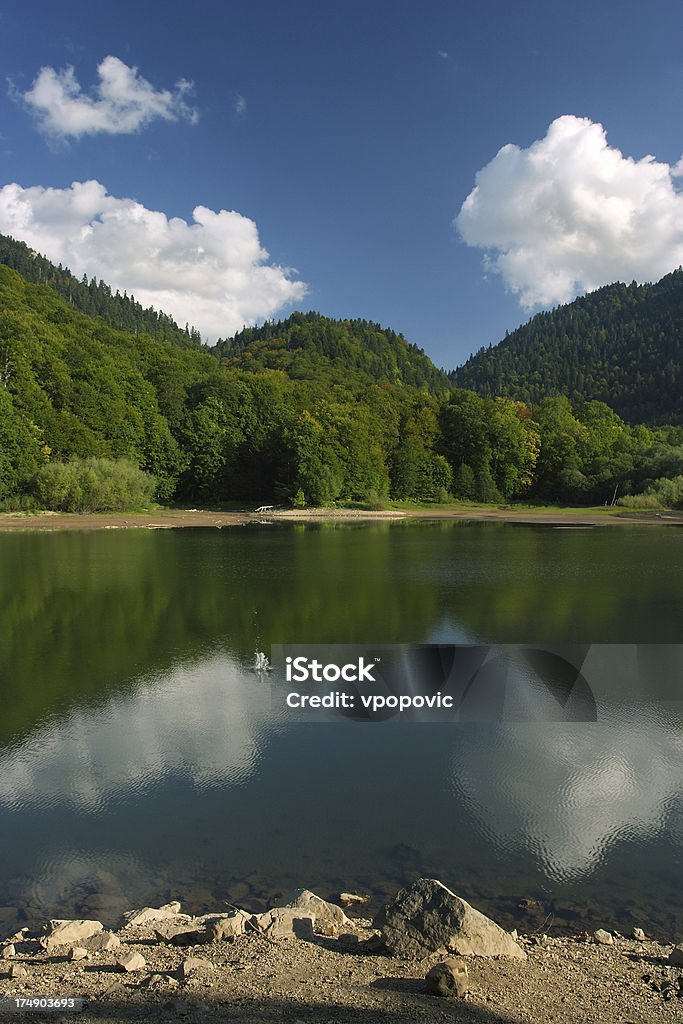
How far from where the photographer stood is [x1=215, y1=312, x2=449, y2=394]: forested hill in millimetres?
127375

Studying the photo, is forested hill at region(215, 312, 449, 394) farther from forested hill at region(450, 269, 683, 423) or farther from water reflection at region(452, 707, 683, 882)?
water reflection at region(452, 707, 683, 882)

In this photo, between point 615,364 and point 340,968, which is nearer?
point 340,968

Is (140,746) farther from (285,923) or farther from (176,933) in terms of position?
(285,923)

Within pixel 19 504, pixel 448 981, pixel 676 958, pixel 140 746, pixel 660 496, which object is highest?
pixel 660 496

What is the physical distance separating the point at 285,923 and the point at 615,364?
6899 inches

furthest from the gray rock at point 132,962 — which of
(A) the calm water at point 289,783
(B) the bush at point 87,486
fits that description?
(B) the bush at point 87,486

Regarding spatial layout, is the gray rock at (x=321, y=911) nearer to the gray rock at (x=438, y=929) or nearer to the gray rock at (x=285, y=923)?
the gray rock at (x=285, y=923)

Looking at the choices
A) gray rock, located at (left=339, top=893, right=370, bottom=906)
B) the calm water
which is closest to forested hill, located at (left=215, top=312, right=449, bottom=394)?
the calm water

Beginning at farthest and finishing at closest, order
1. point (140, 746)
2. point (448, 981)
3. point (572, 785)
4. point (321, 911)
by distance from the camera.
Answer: point (140, 746) → point (572, 785) → point (321, 911) → point (448, 981)

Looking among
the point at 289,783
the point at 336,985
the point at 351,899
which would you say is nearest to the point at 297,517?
the point at 289,783

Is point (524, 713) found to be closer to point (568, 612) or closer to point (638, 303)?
point (568, 612)

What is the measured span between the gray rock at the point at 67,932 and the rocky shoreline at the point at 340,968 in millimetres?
10

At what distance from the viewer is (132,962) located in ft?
14.5

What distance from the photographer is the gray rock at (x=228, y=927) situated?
15.9 ft
